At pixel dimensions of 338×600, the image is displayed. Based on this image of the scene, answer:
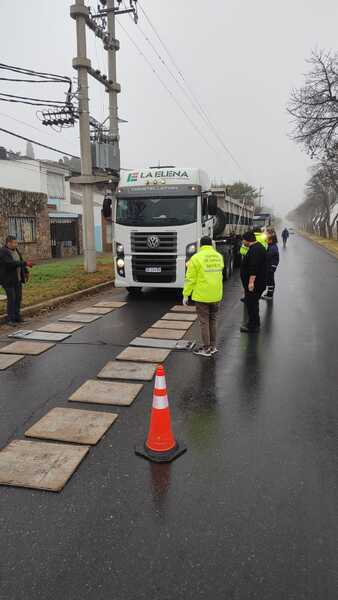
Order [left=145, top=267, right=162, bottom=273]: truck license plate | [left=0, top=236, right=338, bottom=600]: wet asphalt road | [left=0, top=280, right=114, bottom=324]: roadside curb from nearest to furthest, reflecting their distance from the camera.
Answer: [left=0, top=236, right=338, bottom=600]: wet asphalt road
[left=0, top=280, right=114, bottom=324]: roadside curb
[left=145, top=267, right=162, bottom=273]: truck license plate

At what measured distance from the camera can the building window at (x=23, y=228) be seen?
1968cm

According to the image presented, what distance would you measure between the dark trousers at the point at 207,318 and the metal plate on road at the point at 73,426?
244cm

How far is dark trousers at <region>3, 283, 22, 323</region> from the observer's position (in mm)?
8148

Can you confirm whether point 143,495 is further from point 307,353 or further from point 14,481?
point 307,353

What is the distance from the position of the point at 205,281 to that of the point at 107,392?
7.34 feet

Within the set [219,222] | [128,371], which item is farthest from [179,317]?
[219,222]

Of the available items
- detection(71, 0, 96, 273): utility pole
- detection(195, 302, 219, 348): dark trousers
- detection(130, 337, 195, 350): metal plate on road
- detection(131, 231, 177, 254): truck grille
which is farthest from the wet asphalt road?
detection(71, 0, 96, 273): utility pole

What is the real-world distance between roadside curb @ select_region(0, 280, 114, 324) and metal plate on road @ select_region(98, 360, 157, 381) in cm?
376

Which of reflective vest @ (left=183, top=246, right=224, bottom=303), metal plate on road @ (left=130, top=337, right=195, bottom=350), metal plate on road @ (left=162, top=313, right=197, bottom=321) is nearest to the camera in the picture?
reflective vest @ (left=183, top=246, right=224, bottom=303)

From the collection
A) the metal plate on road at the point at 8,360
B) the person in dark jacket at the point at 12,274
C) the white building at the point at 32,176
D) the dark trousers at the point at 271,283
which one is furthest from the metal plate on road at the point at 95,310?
the white building at the point at 32,176

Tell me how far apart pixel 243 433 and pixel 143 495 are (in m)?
1.31

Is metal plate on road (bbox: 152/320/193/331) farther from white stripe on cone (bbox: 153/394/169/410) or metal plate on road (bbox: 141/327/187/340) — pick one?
white stripe on cone (bbox: 153/394/169/410)

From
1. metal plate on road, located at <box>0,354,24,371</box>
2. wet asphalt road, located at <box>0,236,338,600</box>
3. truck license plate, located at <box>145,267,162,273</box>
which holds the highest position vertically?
truck license plate, located at <box>145,267,162,273</box>

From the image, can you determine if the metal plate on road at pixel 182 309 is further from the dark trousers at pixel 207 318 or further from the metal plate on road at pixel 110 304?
the dark trousers at pixel 207 318
